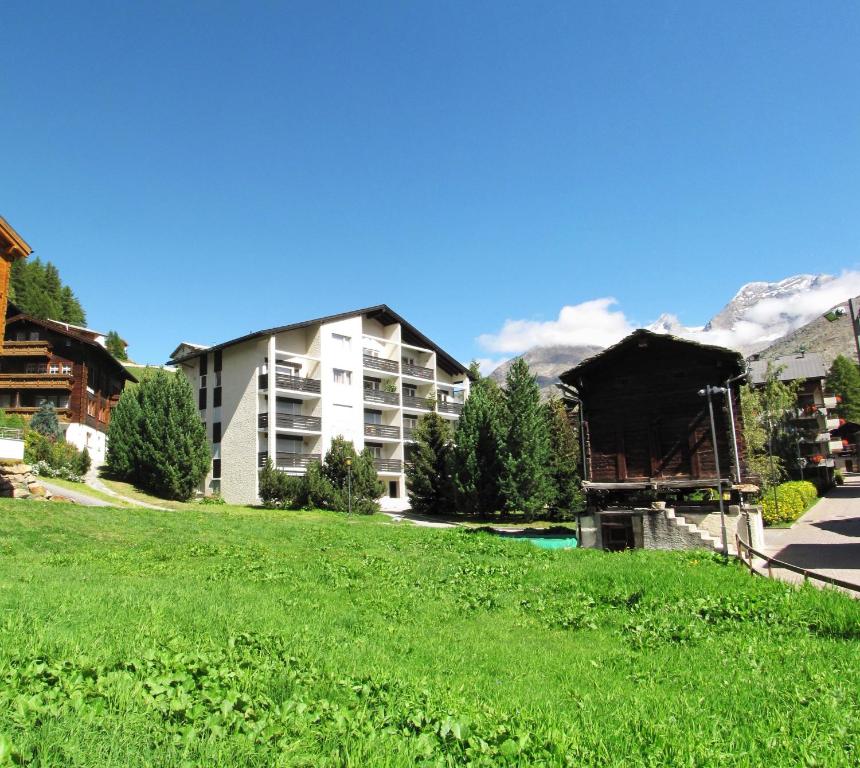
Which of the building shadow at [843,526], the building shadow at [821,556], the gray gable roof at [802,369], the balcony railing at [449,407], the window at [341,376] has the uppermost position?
the gray gable roof at [802,369]

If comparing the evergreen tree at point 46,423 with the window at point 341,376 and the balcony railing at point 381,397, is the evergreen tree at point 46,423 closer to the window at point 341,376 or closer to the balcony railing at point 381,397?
the window at point 341,376

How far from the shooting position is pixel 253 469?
149ft

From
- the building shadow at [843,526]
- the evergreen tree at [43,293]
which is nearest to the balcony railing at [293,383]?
the building shadow at [843,526]

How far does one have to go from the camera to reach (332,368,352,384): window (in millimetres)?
49969

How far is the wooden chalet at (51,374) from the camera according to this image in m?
49.5

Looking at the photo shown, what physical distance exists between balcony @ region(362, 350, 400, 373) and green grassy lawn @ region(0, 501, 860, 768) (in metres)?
37.0

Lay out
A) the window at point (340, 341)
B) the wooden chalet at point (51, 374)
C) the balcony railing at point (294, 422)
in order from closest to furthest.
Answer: the balcony railing at point (294, 422)
the wooden chalet at point (51, 374)
the window at point (340, 341)

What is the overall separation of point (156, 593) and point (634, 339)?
19205mm

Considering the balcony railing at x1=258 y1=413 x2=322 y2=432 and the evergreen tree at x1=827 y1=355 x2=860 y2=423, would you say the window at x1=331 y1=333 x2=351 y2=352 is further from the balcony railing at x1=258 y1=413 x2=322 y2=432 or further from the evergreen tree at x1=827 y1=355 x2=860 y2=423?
the evergreen tree at x1=827 y1=355 x2=860 y2=423

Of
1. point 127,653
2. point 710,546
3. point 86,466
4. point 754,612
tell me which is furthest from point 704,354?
point 86,466

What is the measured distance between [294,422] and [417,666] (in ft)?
131

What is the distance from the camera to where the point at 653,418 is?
79.7 ft

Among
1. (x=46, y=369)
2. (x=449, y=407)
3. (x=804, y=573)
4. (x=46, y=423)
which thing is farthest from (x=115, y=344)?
(x=804, y=573)

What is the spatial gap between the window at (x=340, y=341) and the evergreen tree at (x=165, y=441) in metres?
11.8
